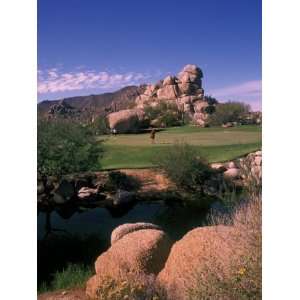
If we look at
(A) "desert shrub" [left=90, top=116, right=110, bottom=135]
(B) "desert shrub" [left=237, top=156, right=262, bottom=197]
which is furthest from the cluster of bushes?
(B) "desert shrub" [left=237, top=156, right=262, bottom=197]

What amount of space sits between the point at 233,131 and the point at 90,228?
1601 millimetres

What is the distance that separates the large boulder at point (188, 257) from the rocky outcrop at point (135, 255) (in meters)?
0.11

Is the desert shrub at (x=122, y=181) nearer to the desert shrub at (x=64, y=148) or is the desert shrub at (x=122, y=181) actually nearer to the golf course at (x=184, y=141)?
the golf course at (x=184, y=141)

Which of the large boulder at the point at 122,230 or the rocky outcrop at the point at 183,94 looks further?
the large boulder at the point at 122,230

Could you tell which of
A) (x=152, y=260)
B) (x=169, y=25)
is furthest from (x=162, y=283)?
(x=169, y=25)

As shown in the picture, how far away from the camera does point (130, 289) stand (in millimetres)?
3557

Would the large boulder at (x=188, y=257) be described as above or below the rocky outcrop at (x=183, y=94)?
below

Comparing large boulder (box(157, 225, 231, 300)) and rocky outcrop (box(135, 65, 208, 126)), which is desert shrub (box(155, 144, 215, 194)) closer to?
rocky outcrop (box(135, 65, 208, 126))

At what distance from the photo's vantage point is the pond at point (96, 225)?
443cm

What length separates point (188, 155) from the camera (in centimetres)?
431

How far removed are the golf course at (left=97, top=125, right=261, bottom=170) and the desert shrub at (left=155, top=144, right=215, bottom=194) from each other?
0.19ft

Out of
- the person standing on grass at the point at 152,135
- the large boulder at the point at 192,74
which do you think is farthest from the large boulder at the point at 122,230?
the large boulder at the point at 192,74

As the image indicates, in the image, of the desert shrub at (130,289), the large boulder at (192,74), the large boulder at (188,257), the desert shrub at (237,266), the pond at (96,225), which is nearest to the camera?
the desert shrub at (237,266)
